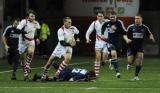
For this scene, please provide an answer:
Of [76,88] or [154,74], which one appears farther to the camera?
[154,74]

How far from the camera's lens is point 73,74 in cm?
2267

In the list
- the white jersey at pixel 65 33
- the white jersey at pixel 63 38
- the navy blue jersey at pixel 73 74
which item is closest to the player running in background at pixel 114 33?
the white jersey at pixel 65 33

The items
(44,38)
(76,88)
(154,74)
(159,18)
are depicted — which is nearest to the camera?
(76,88)

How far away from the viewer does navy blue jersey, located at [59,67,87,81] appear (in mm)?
22562

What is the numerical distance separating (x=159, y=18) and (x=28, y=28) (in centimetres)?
2668

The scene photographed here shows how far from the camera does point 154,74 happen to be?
2684 cm

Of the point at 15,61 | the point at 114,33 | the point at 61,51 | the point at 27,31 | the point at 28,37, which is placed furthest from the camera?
the point at 114,33

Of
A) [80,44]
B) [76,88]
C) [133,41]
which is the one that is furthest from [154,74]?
[80,44]

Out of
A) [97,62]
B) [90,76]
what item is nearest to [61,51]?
[90,76]

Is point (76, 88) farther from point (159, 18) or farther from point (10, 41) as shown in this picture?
point (159, 18)

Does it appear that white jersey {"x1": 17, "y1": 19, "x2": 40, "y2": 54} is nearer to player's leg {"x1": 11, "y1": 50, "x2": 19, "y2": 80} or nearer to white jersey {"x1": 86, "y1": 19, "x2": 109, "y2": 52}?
player's leg {"x1": 11, "y1": 50, "x2": 19, "y2": 80}

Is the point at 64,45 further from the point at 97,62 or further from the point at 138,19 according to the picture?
the point at 138,19

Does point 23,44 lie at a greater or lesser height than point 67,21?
lesser

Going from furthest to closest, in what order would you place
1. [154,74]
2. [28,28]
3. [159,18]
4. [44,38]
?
[159,18], [44,38], [154,74], [28,28]
